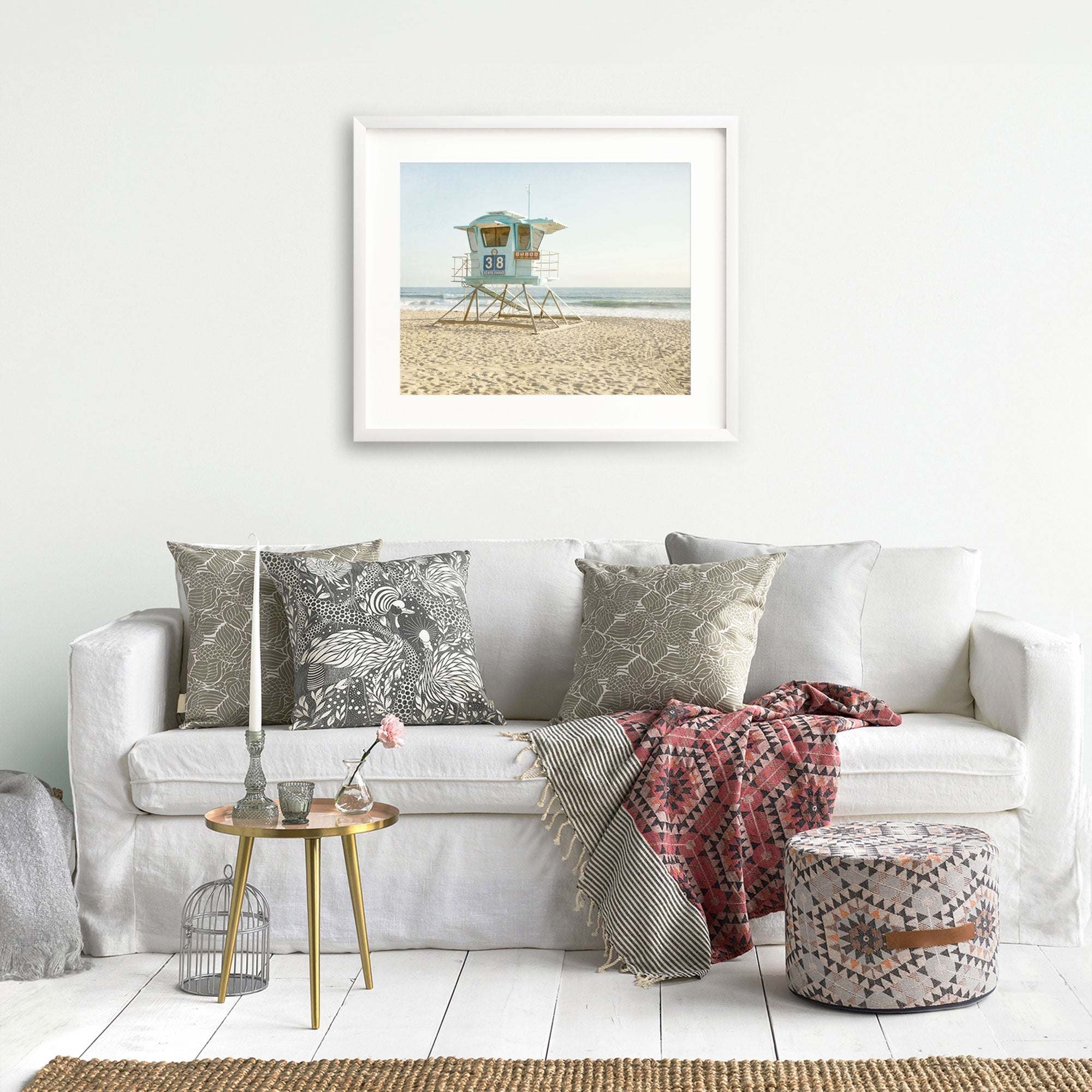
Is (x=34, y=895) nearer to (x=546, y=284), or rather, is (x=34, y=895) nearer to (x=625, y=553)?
(x=625, y=553)

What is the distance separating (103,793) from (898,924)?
5.43 ft

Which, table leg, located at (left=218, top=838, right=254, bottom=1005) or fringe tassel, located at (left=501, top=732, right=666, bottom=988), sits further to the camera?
fringe tassel, located at (left=501, top=732, right=666, bottom=988)

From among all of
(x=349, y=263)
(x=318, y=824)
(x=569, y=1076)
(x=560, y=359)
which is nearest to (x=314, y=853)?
(x=318, y=824)

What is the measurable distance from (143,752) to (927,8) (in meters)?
2.97

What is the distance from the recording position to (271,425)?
359 centimetres

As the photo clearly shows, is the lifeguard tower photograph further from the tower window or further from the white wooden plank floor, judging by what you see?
the white wooden plank floor

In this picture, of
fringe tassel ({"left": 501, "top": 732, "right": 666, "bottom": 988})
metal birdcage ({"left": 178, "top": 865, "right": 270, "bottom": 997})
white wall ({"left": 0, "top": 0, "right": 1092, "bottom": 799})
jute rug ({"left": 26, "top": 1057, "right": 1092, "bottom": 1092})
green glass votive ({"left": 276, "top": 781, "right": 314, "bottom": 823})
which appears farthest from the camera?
white wall ({"left": 0, "top": 0, "right": 1092, "bottom": 799})

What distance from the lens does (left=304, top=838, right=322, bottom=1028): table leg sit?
2.19 metres

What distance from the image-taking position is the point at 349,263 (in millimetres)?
3598

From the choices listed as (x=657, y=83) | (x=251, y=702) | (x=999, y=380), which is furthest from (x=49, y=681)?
(x=999, y=380)

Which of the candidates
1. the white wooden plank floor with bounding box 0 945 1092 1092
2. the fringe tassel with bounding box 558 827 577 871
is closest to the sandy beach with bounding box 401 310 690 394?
the fringe tassel with bounding box 558 827 577 871

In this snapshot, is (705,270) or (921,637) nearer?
(921,637)

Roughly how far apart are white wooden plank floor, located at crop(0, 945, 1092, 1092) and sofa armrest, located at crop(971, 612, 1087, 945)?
99mm

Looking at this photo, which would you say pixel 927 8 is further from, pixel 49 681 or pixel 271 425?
pixel 49 681
